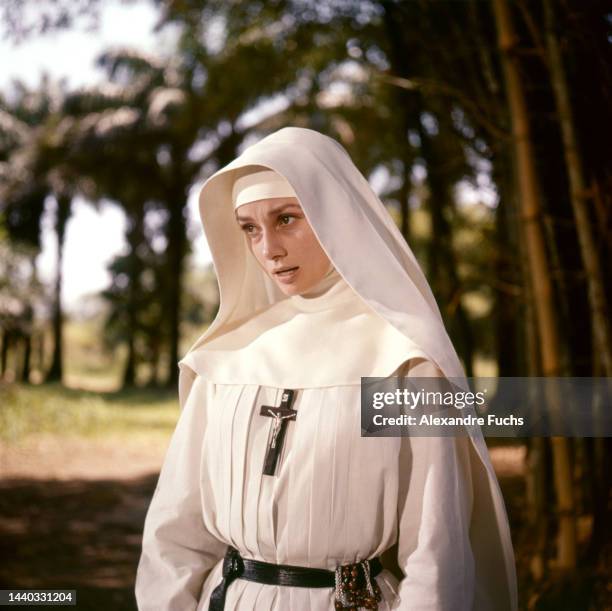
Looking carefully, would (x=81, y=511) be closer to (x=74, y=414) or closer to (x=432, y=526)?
(x=74, y=414)

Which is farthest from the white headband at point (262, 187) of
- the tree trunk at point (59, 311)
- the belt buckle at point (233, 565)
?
the tree trunk at point (59, 311)

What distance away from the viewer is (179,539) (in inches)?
54.4

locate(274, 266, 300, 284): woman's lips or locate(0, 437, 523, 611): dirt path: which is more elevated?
locate(274, 266, 300, 284): woman's lips

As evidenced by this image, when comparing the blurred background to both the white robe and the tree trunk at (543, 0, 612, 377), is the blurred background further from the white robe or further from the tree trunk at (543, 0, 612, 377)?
the white robe

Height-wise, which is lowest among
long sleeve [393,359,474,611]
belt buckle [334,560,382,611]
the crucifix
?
belt buckle [334,560,382,611]

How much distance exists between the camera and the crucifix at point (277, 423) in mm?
1275

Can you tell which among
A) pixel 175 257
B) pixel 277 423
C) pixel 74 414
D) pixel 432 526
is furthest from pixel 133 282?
pixel 432 526

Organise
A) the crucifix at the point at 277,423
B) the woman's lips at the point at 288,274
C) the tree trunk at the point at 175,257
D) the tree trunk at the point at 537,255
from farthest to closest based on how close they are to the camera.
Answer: the tree trunk at the point at 175,257 → the tree trunk at the point at 537,255 → the woman's lips at the point at 288,274 → the crucifix at the point at 277,423

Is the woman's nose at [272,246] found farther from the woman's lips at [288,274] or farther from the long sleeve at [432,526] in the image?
the long sleeve at [432,526]

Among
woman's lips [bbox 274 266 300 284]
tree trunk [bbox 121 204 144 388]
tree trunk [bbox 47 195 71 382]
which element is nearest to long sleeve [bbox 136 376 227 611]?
woman's lips [bbox 274 266 300 284]

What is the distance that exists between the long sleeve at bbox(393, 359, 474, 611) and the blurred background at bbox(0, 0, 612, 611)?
3.96 feet

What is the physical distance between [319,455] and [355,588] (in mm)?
262

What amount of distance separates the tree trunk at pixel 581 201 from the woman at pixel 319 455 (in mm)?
1078

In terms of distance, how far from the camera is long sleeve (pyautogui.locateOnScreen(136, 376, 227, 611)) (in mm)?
1341
